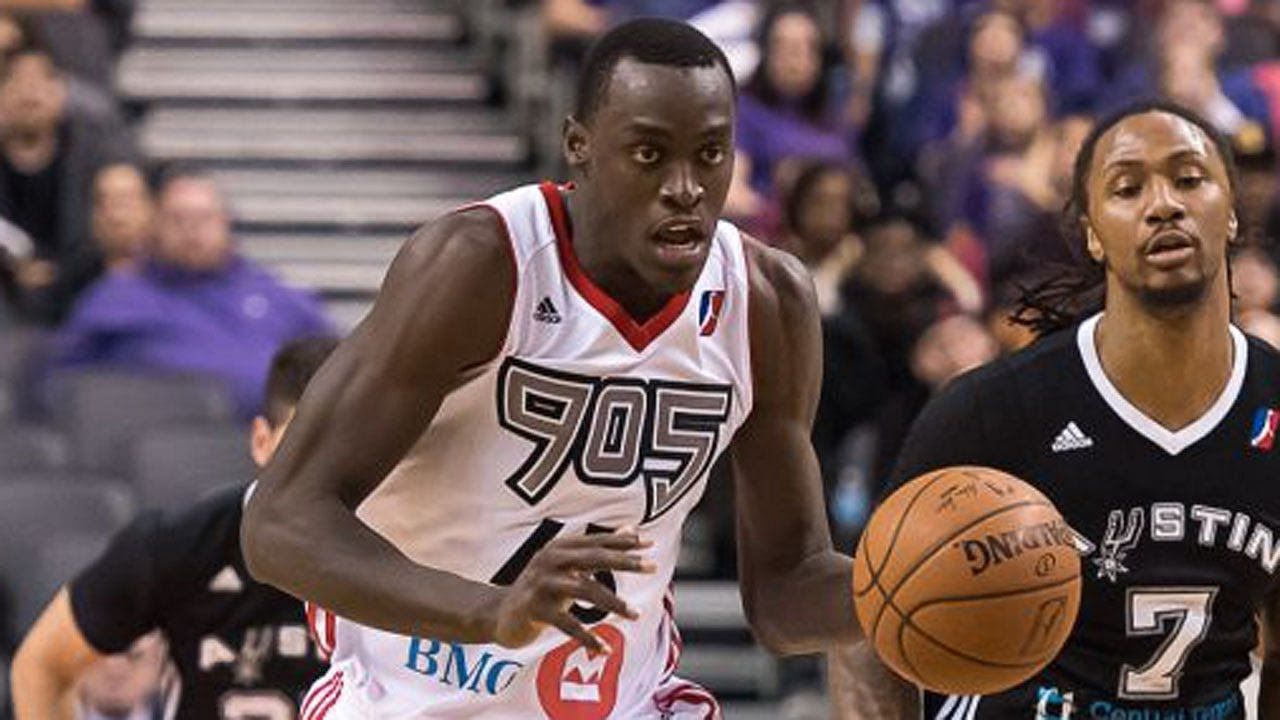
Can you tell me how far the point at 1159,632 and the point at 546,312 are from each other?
4.29ft

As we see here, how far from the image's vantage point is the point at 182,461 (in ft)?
28.0

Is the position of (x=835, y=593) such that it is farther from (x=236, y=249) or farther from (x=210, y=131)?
(x=210, y=131)

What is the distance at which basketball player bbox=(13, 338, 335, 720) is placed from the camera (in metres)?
5.85

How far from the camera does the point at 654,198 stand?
4.27 meters

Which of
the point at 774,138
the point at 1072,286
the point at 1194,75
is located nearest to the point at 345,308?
the point at 774,138

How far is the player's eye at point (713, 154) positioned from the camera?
4.29 m

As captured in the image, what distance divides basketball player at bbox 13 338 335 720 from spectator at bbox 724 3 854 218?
195 inches

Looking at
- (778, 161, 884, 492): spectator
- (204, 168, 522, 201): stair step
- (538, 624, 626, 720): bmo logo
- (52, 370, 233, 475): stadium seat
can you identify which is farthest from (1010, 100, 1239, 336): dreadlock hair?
(204, 168, 522, 201): stair step

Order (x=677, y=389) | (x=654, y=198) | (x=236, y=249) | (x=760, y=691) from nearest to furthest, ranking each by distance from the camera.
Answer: (x=654, y=198) < (x=677, y=389) < (x=760, y=691) < (x=236, y=249)

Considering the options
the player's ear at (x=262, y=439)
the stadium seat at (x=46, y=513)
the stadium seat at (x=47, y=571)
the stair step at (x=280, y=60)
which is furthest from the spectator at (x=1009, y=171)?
the player's ear at (x=262, y=439)

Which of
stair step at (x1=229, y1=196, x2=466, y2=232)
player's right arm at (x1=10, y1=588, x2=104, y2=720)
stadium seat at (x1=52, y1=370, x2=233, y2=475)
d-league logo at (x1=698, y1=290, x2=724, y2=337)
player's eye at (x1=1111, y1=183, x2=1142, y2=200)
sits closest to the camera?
d-league logo at (x1=698, y1=290, x2=724, y2=337)

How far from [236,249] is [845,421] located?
2458 mm

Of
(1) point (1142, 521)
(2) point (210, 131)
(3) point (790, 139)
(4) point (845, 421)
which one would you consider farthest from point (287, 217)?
(1) point (1142, 521)

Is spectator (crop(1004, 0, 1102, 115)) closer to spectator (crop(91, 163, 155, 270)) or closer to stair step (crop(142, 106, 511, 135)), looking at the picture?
stair step (crop(142, 106, 511, 135))
